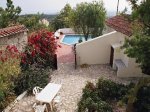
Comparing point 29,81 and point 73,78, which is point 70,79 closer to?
point 73,78

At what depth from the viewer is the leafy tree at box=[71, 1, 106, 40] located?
90.4 feet

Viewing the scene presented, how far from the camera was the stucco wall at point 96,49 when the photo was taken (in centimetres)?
2186

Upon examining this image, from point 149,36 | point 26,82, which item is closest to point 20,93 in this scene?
point 26,82

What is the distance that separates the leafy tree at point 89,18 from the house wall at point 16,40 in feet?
31.3

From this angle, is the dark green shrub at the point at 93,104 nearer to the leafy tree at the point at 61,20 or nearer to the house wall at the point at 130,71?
the house wall at the point at 130,71

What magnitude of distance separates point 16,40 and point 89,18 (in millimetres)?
11221

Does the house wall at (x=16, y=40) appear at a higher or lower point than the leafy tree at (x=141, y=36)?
lower

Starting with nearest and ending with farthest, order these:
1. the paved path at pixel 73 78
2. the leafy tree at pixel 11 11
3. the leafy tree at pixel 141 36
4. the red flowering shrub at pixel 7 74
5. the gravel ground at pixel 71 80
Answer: the leafy tree at pixel 141 36 < the red flowering shrub at pixel 7 74 < the gravel ground at pixel 71 80 < the paved path at pixel 73 78 < the leafy tree at pixel 11 11

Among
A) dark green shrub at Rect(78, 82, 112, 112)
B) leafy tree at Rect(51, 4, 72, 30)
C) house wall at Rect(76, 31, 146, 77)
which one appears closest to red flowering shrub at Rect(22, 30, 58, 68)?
house wall at Rect(76, 31, 146, 77)

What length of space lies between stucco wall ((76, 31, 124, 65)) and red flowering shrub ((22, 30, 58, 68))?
262cm

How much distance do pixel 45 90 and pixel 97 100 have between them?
322 centimetres

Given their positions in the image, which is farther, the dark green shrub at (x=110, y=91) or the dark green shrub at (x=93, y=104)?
the dark green shrub at (x=110, y=91)

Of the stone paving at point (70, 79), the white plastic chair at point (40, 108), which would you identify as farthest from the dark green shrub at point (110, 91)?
the white plastic chair at point (40, 108)

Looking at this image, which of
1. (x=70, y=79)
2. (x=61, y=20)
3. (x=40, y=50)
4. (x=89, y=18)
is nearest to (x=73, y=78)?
(x=70, y=79)
